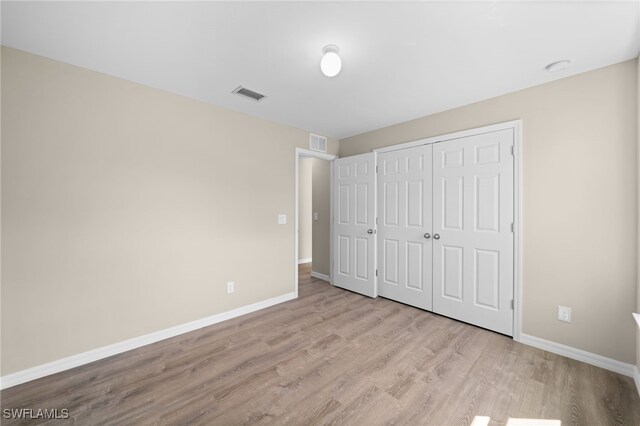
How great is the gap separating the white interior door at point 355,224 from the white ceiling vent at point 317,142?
13.0 inches

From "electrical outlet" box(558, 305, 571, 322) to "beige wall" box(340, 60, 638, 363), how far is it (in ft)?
0.13

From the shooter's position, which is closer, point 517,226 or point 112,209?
point 112,209

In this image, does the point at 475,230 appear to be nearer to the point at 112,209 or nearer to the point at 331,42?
the point at 331,42

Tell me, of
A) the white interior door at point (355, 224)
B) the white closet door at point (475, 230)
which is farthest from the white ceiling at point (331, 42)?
the white interior door at point (355, 224)

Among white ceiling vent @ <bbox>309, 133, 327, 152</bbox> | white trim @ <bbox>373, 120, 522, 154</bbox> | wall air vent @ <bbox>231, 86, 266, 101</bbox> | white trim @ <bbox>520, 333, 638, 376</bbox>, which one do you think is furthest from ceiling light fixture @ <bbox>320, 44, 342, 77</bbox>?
white trim @ <bbox>520, 333, 638, 376</bbox>

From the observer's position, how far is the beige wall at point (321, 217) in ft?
14.9

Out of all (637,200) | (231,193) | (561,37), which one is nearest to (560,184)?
(637,200)

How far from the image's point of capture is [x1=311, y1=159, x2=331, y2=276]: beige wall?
455 cm

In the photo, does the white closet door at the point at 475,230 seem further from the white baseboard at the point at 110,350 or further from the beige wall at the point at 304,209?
the beige wall at the point at 304,209

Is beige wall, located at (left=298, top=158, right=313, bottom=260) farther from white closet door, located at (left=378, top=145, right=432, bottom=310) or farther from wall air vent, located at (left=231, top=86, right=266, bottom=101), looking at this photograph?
wall air vent, located at (left=231, top=86, right=266, bottom=101)

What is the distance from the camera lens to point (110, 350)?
2266 millimetres

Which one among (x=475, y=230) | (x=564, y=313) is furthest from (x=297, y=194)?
(x=564, y=313)

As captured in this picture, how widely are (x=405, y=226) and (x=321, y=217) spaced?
1.66 metres

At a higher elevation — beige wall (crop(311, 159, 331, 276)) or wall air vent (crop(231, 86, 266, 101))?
wall air vent (crop(231, 86, 266, 101))
